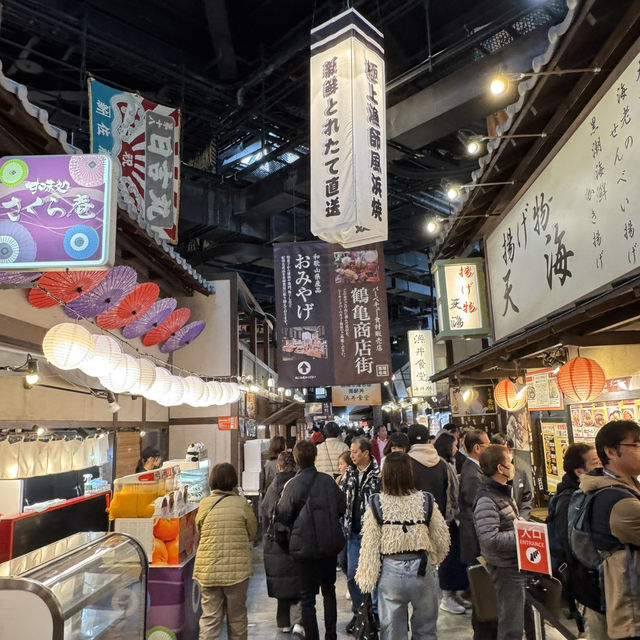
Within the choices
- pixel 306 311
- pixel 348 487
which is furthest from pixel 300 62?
pixel 348 487

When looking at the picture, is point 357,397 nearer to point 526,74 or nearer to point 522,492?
point 522,492

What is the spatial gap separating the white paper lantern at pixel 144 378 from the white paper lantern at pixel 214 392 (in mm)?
3180

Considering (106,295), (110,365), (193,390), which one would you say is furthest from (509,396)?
(106,295)

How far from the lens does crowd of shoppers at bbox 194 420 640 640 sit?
3711 millimetres

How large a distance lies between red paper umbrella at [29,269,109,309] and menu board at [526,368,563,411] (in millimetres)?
7398

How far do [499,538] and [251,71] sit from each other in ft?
38.8

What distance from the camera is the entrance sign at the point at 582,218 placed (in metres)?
4.79

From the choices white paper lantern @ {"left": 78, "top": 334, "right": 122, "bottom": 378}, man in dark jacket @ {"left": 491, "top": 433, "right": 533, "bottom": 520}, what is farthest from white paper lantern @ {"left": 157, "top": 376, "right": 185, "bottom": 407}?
man in dark jacket @ {"left": 491, "top": 433, "right": 533, "bottom": 520}

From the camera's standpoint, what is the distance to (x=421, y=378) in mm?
22125

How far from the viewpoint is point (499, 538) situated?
4973 millimetres

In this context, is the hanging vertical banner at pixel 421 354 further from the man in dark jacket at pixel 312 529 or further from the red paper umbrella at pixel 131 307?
the man in dark jacket at pixel 312 529

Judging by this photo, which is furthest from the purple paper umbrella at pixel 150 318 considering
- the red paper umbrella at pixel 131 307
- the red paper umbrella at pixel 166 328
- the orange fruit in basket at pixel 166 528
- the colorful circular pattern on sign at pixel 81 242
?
the colorful circular pattern on sign at pixel 81 242

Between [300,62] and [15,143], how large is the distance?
785cm

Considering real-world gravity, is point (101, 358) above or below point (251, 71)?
below
